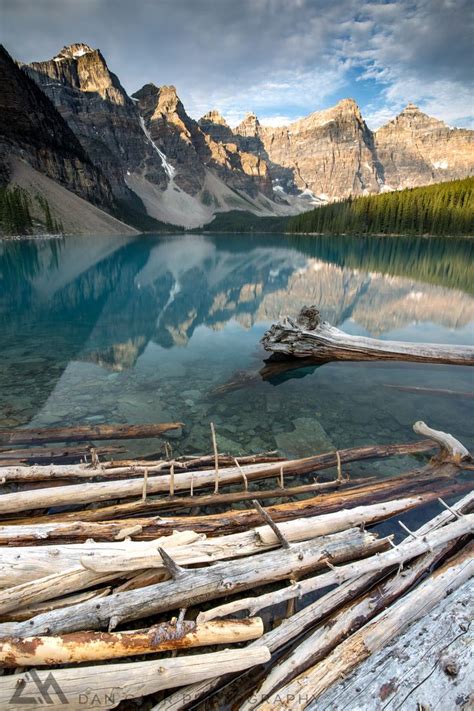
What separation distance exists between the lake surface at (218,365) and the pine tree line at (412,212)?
9059 cm

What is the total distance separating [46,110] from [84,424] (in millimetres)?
219382

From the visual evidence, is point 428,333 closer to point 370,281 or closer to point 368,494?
point 368,494

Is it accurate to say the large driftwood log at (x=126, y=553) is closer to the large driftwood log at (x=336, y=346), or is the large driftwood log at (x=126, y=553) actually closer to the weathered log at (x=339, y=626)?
the weathered log at (x=339, y=626)

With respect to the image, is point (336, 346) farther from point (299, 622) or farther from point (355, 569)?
point (299, 622)

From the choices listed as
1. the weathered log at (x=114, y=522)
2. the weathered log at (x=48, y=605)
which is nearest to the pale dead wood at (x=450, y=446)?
the weathered log at (x=114, y=522)

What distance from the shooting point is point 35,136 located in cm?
15038

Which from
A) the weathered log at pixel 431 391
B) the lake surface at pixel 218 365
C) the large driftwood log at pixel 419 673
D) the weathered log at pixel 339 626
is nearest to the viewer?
the large driftwood log at pixel 419 673

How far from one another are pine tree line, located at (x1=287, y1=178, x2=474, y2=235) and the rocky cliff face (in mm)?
124441

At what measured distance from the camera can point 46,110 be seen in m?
166

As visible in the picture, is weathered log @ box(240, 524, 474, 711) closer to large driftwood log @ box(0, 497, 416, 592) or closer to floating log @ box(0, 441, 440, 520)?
large driftwood log @ box(0, 497, 416, 592)

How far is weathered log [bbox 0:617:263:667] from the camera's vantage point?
289 centimetres

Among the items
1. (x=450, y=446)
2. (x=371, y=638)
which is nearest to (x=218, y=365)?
(x=450, y=446)

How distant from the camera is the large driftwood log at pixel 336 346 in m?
13.1

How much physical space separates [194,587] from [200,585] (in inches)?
2.6
